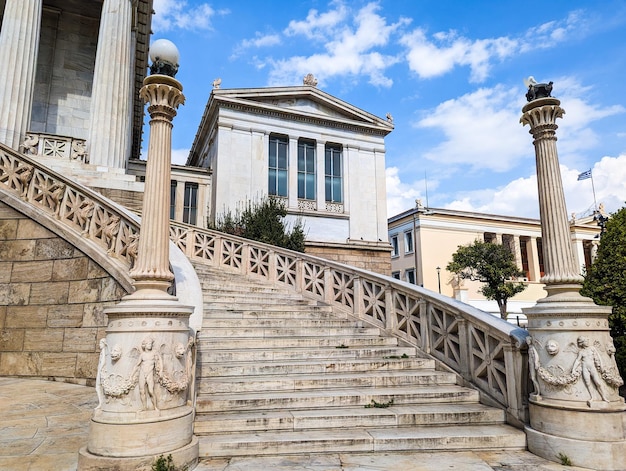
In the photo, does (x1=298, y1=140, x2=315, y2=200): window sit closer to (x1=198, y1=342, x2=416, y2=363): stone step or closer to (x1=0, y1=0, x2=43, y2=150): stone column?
(x1=0, y1=0, x2=43, y2=150): stone column

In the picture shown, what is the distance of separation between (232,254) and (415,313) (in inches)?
277

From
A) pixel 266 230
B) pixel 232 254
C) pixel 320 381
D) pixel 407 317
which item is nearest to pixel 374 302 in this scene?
pixel 407 317

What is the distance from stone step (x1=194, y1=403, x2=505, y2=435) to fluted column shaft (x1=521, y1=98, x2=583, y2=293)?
6.03 ft

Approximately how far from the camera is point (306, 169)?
1015 inches

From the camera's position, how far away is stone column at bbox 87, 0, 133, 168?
581 inches

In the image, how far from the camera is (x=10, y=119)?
13.5 m

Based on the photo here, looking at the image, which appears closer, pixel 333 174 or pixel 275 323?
pixel 275 323

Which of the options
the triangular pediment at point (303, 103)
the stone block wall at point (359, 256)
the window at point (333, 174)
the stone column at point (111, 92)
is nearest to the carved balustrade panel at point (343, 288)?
the stone column at point (111, 92)

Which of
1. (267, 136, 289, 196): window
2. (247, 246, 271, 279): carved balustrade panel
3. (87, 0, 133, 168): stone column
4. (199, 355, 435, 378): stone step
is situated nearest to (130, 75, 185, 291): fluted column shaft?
(199, 355, 435, 378): stone step

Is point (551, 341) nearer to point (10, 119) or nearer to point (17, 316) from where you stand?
point (17, 316)

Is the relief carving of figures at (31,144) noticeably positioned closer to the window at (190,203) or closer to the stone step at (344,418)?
the window at (190,203)

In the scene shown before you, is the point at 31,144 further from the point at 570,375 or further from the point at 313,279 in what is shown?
the point at 570,375

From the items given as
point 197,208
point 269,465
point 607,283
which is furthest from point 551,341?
point 197,208

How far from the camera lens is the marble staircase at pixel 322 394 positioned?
4648 mm
